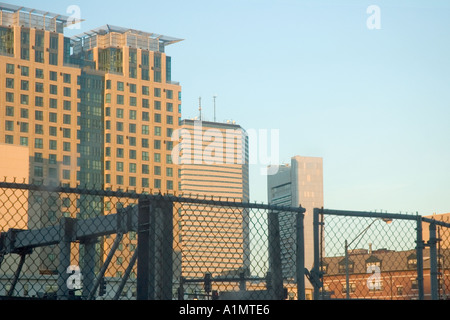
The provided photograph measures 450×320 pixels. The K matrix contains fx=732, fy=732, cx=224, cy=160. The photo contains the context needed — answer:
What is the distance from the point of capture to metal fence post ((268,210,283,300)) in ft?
28.3

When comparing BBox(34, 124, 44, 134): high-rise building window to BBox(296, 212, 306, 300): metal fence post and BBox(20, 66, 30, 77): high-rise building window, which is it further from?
BBox(296, 212, 306, 300): metal fence post

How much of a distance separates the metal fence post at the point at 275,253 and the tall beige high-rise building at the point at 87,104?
136 meters

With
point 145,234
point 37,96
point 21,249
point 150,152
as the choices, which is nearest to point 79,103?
point 37,96

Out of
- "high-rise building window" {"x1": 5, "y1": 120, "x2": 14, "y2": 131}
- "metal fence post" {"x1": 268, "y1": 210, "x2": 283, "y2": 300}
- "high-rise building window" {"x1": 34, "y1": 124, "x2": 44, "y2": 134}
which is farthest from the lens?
"high-rise building window" {"x1": 34, "y1": 124, "x2": 44, "y2": 134}

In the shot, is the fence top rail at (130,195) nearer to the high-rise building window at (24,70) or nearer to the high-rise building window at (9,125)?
the high-rise building window at (9,125)

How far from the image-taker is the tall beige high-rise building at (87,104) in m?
150

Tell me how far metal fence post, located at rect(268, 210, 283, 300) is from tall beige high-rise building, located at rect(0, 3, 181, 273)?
136 m

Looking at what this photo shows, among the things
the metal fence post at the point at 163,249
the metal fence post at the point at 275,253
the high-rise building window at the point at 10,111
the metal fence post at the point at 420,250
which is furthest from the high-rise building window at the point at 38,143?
the metal fence post at the point at 163,249

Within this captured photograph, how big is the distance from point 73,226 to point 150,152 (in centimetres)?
15198

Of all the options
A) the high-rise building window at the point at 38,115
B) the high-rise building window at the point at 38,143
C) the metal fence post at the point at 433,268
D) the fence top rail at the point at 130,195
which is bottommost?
the metal fence post at the point at 433,268

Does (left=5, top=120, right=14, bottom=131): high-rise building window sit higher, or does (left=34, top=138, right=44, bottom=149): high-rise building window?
(left=5, top=120, right=14, bottom=131): high-rise building window

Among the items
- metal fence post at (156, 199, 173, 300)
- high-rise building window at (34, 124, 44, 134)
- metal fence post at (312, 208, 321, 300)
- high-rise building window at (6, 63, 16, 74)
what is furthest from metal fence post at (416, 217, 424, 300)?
high-rise building window at (6, 63, 16, 74)

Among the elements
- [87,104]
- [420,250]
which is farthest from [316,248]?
[87,104]

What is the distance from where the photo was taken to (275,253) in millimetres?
8656
